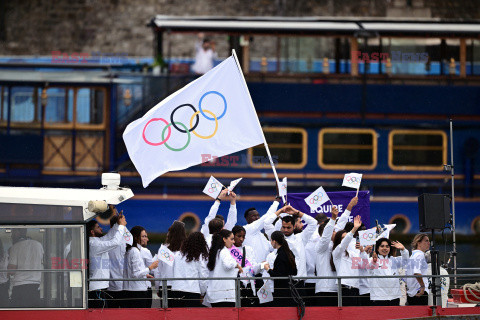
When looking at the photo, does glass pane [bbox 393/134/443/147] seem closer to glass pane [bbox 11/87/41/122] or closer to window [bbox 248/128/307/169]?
window [bbox 248/128/307/169]

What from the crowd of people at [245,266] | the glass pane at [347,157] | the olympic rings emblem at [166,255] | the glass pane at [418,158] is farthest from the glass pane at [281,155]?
the olympic rings emblem at [166,255]

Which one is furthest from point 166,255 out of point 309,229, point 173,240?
point 309,229

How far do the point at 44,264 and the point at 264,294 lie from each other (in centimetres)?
256

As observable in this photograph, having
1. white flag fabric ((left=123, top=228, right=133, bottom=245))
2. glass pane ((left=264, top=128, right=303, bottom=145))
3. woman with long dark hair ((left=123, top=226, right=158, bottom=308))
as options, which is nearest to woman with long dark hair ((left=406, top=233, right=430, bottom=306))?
woman with long dark hair ((left=123, top=226, right=158, bottom=308))

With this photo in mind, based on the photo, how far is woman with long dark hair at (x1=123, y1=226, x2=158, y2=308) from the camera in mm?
11594

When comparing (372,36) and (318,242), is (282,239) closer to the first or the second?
(318,242)

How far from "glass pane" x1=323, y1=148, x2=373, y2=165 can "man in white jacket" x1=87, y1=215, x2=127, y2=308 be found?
10901mm

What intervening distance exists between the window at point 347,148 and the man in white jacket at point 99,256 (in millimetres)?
10855

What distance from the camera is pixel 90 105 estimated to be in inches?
862

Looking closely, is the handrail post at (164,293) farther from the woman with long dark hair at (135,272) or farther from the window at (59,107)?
the window at (59,107)

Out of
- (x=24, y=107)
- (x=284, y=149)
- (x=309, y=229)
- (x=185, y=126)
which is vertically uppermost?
(x=24, y=107)

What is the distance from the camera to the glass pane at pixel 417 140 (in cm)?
2202

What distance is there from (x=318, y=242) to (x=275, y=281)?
68cm

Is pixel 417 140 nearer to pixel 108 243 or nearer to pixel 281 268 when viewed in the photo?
pixel 281 268
